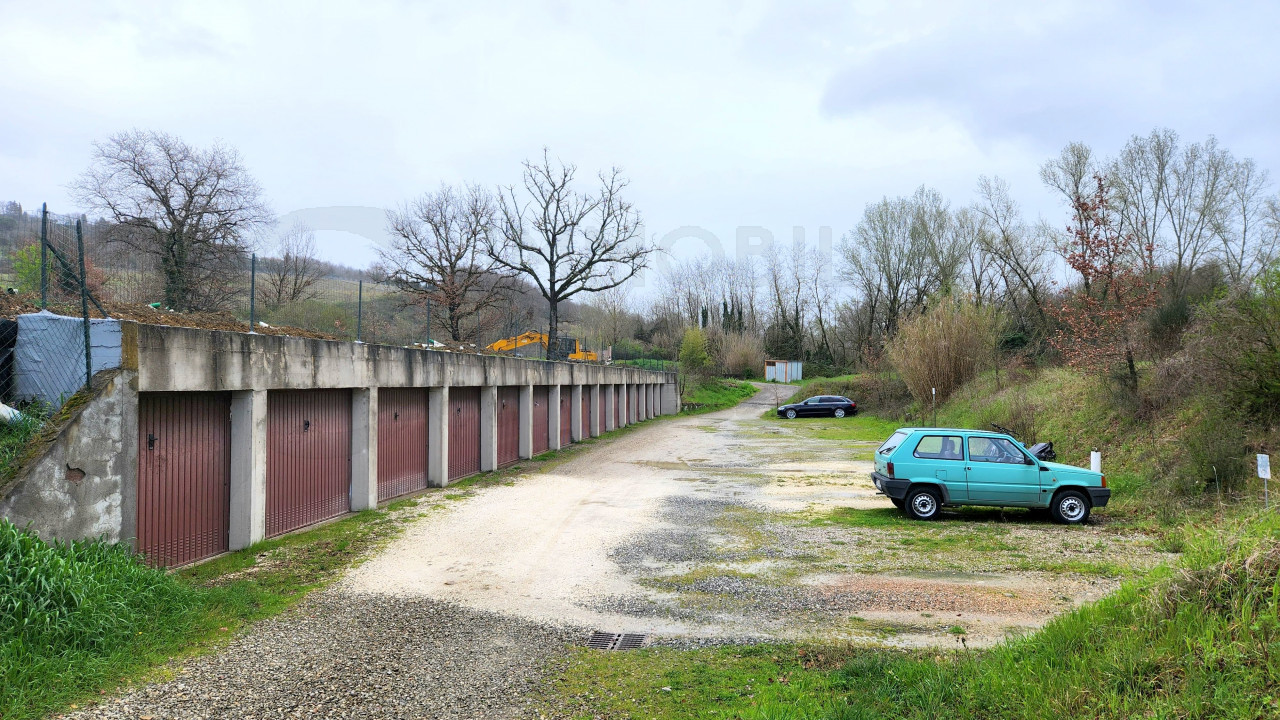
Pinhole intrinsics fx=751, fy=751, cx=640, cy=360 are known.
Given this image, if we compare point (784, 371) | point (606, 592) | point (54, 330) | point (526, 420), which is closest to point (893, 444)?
point (606, 592)

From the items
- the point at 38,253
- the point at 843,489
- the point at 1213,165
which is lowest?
the point at 843,489

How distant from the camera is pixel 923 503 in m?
12.6

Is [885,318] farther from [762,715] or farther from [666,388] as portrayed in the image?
[762,715]

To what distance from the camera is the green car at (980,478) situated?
40.1 ft

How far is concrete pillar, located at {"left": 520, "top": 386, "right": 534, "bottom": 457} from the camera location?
22.2 meters

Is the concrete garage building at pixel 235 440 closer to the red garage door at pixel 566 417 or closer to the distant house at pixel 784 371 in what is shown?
the red garage door at pixel 566 417

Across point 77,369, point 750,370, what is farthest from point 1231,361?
point 750,370

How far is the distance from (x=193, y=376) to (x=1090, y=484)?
13.1 meters

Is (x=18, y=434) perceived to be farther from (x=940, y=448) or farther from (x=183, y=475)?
(x=940, y=448)

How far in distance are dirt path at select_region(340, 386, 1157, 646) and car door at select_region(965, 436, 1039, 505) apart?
0.45 metres

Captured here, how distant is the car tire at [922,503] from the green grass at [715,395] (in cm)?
4048

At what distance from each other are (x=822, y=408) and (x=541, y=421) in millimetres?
23839

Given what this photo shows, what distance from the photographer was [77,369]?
7730mm

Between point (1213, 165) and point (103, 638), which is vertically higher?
point (1213, 165)
